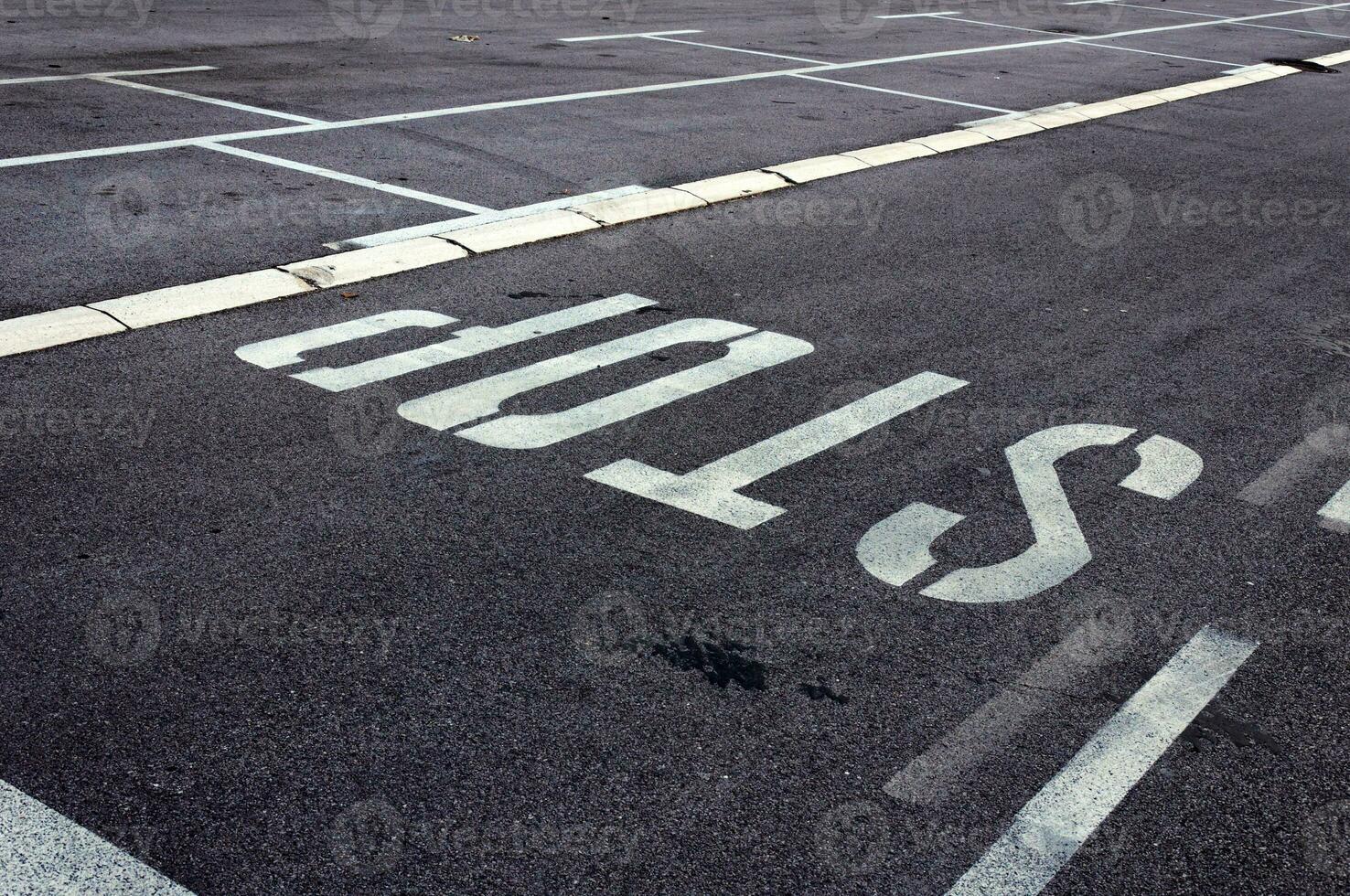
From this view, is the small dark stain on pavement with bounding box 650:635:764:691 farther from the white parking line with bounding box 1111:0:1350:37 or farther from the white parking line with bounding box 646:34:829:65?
the white parking line with bounding box 1111:0:1350:37

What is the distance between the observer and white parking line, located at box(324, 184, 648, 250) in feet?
25.2

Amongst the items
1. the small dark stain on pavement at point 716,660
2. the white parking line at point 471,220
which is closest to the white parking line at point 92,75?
the white parking line at point 471,220

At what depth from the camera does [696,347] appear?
6453mm

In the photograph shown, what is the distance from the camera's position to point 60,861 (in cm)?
302

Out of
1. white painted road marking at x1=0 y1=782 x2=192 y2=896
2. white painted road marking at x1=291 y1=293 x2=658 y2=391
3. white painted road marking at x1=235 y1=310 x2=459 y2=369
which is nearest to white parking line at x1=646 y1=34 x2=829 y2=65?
white painted road marking at x1=291 y1=293 x2=658 y2=391

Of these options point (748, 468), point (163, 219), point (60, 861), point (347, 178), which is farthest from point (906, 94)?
point (60, 861)

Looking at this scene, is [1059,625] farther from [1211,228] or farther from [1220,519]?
[1211,228]

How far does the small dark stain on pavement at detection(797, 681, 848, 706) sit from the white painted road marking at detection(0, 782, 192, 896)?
1.72 metres

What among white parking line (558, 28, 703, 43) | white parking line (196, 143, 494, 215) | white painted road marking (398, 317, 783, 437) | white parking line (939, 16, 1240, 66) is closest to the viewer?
white painted road marking (398, 317, 783, 437)

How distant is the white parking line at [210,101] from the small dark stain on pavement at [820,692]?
324 inches

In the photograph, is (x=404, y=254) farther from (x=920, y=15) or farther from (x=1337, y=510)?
(x=920, y=15)

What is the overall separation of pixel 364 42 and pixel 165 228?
8100 mm

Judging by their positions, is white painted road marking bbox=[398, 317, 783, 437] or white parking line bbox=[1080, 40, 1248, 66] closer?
white painted road marking bbox=[398, 317, 783, 437]

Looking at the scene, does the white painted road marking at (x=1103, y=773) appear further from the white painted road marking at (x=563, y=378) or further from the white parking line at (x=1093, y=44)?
the white parking line at (x=1093, y=44)
